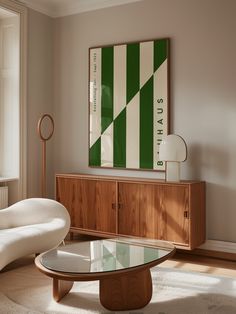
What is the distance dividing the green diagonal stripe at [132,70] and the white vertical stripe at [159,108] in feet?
0.76

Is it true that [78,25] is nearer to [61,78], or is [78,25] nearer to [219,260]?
[61,78]

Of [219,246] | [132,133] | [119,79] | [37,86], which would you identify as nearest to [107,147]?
[132,133]

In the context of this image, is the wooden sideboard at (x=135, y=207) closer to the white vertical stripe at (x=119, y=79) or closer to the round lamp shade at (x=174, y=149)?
the round lamp shade at (x=174, y=149)

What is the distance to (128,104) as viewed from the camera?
4.54 m

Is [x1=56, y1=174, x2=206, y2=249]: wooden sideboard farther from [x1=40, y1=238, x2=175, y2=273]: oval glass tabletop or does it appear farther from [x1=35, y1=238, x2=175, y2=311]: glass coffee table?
[x1=35, y1=238, x2=175, y2=311]: glass coffee table

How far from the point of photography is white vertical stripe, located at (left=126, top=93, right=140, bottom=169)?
4.48 meters

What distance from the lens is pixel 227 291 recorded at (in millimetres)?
3094

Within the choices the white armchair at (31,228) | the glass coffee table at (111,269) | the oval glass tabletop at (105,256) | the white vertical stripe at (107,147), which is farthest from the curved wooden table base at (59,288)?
the white vertical stripe at (107,147)

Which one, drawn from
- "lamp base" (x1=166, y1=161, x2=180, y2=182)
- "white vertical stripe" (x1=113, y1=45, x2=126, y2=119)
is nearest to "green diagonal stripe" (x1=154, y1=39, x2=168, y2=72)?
"white vertical stripe" (x1=113, y1=45, x2=126, y2=119)

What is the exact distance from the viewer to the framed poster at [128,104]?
14.2 ft

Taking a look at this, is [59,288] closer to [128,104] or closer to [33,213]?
[33,213]

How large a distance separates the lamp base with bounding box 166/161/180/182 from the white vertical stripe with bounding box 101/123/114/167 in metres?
0.84

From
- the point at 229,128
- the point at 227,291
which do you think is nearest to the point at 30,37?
the point at 229,128

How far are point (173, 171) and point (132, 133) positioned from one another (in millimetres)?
736
